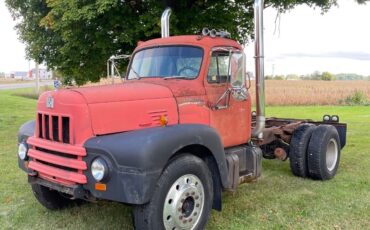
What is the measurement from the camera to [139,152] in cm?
429

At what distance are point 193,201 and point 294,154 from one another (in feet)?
10.9

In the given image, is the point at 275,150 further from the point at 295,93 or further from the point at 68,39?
the point at 295,93

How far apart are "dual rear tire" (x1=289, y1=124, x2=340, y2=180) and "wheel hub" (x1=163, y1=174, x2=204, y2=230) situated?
3.21 m

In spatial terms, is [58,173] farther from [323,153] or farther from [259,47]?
[323,153]

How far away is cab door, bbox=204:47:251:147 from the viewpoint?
582 cm

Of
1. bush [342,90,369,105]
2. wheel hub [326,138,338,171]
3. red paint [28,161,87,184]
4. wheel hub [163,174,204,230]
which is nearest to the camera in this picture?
red paint [28,161,87,184]

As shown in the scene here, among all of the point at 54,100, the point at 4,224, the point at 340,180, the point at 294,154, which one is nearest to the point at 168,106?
the point at 54,100

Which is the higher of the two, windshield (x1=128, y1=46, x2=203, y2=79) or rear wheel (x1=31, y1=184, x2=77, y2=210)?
windshield (x1=128, y1=46, x2=203, y2=79)

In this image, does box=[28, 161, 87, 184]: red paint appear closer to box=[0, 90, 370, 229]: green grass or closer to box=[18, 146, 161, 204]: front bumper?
box=[18, 146, 161, 204]: front bumper

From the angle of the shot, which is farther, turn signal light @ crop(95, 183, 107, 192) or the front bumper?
turn signal light @ crop(95, 183, 107, 192)

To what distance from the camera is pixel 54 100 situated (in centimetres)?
491

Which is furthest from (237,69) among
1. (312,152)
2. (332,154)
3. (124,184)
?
(332,154)

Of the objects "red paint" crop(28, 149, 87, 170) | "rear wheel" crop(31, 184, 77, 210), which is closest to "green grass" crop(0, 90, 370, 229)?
"rear wheel" crop(31, 184, 77, 210)

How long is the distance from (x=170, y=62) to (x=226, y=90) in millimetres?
837
